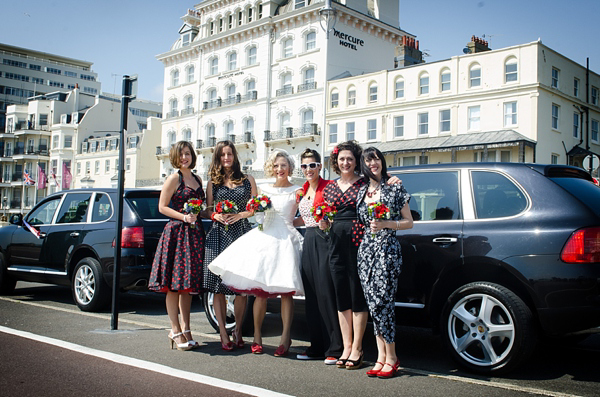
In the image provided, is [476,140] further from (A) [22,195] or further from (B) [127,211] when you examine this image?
(A) [22,195]

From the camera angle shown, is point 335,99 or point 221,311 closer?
point 221,311

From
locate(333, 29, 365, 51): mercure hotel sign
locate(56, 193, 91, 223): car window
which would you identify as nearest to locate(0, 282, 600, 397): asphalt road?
locate(56, 193, 91, 223): car window

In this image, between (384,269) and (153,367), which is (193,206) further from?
(384,269)

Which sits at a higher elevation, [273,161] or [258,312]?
[273,161]

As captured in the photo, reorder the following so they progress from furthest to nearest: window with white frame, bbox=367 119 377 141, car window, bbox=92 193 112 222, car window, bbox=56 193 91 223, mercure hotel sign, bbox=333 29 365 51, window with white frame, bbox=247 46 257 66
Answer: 1. window with white frame, bbox=247 46 257 66
2. mercure hotel sign, bbox=333 29 365 51
3. window with white frame, bbox=367 119 377 141
4. car window, bbox=56 193 91 223
5. car window, bbox=92 193 112 222

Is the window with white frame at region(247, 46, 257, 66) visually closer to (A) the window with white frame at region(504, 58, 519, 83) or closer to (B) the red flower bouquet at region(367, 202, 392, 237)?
(A) the window with white frame at region(504, 58, 519, 83)

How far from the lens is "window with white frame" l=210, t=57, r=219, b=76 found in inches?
2176

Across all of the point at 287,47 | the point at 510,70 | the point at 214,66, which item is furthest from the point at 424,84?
the point at 214,66

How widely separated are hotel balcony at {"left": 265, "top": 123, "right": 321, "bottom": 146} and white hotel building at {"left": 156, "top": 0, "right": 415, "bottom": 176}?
8 cm

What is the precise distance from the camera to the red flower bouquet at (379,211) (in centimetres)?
473

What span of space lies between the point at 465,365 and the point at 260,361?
6.19 ft

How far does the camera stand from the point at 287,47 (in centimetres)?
4875

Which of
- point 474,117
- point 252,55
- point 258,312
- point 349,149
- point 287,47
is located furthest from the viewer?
point 252,55

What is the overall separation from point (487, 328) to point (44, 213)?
7.58 meters
